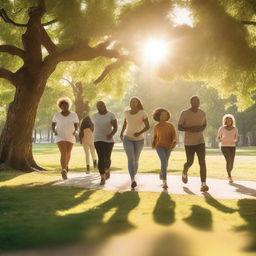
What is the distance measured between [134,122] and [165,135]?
0.71 metres

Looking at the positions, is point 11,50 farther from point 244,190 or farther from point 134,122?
point 244,190

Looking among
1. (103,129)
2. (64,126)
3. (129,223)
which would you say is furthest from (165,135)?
(129,223)

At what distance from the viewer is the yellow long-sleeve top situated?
9.86 m

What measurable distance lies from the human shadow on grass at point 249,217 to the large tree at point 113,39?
388cm

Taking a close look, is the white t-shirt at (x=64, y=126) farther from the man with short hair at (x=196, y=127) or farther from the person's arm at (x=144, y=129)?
the man with short hair at (x=196, y=127)

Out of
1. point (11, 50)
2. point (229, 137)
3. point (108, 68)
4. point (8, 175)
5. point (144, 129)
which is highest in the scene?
point (11, 50)

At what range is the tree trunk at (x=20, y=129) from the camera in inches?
616

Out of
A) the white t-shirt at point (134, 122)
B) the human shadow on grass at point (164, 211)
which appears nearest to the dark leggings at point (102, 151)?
the white t-shirt at point (134, 122)

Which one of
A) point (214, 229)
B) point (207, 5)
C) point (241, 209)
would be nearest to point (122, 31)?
point (207, 5)

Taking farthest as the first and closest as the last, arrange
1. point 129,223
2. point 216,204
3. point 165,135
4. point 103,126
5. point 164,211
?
point 103,126 → point 165,135 → point 216,204 → point 164,211 → point 129,223

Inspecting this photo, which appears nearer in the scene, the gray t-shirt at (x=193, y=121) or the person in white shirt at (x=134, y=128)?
the gray t-shirt at (x=193, y=121)

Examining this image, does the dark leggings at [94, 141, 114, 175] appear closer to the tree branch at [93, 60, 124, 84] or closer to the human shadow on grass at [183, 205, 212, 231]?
the human shadow on grass at [183, 205, 212, 231]

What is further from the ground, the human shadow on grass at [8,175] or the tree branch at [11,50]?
the tree branch at [11,50]

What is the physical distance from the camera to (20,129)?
1576cm
